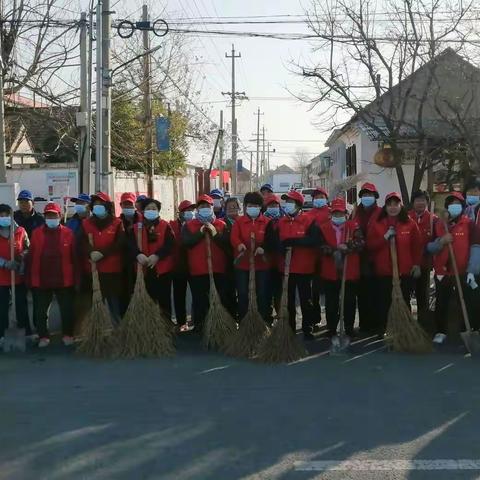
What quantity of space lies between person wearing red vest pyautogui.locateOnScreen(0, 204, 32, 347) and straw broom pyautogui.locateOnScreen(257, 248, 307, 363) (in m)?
3.03

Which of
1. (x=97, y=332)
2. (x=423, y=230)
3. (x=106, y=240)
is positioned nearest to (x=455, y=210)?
(x=423, y=230)

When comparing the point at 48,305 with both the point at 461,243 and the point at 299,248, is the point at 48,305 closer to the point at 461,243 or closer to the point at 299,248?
the point at 299,248

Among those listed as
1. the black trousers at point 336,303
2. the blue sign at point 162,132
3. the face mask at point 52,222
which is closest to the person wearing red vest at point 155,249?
the face mask at point 52,222

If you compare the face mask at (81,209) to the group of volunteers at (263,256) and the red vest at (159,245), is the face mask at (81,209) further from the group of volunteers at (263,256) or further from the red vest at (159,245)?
the red vest at (159,245)

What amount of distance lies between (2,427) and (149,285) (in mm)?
3369

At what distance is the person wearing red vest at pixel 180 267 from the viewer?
8.34m

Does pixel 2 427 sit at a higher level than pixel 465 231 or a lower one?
lower

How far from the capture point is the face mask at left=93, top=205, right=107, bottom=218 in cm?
793

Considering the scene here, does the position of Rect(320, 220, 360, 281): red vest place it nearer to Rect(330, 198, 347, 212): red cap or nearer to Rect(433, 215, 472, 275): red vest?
Rect(330, 198, 347, 212): red cap

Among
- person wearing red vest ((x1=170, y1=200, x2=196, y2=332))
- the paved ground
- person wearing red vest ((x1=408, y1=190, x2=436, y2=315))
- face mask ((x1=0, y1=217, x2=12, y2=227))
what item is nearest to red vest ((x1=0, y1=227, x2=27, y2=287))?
face mask ((x1=0, y1=217, x2=12, y2=227))

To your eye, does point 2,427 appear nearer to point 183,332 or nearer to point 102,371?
point 102,371

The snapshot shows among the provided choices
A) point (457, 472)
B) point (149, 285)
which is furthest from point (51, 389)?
point (457, 472)

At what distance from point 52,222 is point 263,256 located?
8.26 feet

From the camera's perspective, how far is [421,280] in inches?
324
